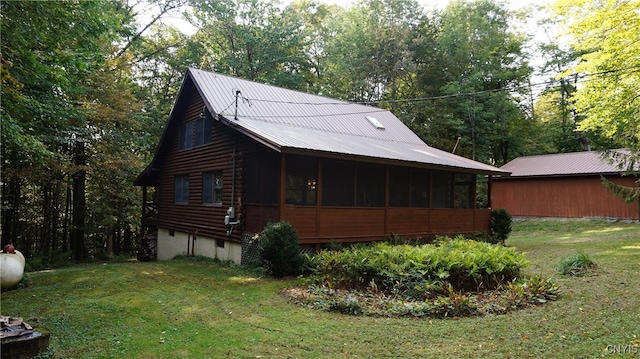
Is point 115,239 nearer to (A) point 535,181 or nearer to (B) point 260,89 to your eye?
(B) point 260,89

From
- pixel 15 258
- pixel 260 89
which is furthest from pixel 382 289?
pixel 260 89

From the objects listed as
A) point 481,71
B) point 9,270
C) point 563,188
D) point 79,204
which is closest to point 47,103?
point 9,270

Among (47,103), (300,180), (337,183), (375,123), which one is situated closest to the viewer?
(47,103)

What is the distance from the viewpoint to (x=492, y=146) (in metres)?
34.4

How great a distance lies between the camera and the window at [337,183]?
1314 centimetres

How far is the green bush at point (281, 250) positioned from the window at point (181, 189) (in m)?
7.24

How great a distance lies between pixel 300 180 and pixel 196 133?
5.19 m

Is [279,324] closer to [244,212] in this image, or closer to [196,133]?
Result: [244,212]

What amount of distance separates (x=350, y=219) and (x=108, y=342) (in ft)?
25.0

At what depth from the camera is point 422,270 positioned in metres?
7.70

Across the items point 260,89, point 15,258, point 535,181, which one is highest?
point 260,89

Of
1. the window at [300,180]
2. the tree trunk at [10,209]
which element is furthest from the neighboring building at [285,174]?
the tree trunk at [10,209]

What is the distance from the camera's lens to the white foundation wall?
1225 centimetres

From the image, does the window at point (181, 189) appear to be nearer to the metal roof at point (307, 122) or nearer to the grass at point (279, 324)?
the metal roof at point (307, 122)
